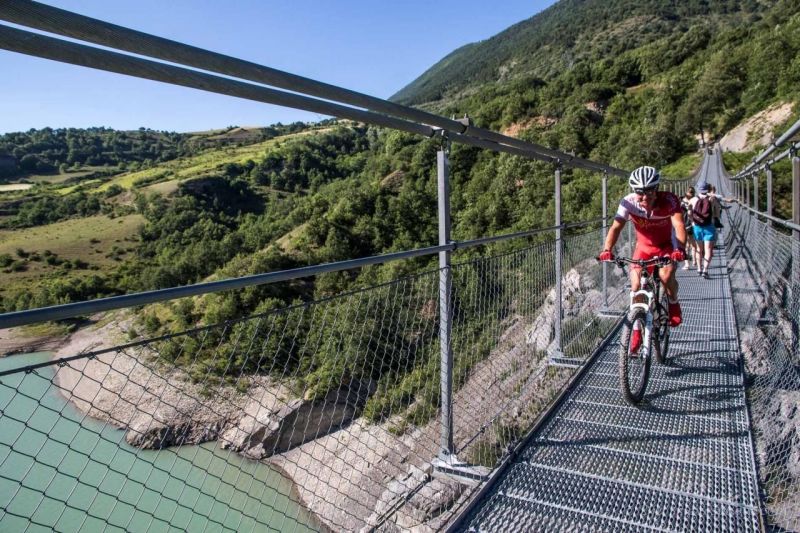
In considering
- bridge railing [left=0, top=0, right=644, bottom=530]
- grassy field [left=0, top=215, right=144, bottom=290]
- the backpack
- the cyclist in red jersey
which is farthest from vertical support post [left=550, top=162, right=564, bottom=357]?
grassy field [left=0, top=215, right=144, bottom=290]

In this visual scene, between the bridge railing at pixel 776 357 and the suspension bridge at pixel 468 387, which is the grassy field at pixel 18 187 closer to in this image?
the suspension bridge at pixel 468 387

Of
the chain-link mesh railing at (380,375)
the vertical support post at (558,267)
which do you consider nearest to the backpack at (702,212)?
the chain-link mesh railing at (380,375)

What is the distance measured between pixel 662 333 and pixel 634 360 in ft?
2.75

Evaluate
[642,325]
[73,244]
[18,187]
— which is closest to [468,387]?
[642,325]

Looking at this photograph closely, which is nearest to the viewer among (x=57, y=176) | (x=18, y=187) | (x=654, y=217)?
(x=654, y=217)

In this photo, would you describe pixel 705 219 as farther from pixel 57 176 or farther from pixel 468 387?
pixel 57 176

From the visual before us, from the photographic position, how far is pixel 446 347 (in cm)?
269

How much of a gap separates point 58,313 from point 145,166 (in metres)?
102

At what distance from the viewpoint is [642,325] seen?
3713mm

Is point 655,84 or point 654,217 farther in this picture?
point 655,84

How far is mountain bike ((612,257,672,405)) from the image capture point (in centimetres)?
365

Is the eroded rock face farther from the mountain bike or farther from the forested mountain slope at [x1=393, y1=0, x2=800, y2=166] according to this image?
the forested mountain slope at [x1=393, y1=0, x2=800, y2=166]

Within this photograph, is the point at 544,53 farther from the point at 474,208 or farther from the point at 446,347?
the point at 446,347

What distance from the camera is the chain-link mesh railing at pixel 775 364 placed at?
265 centimetres
